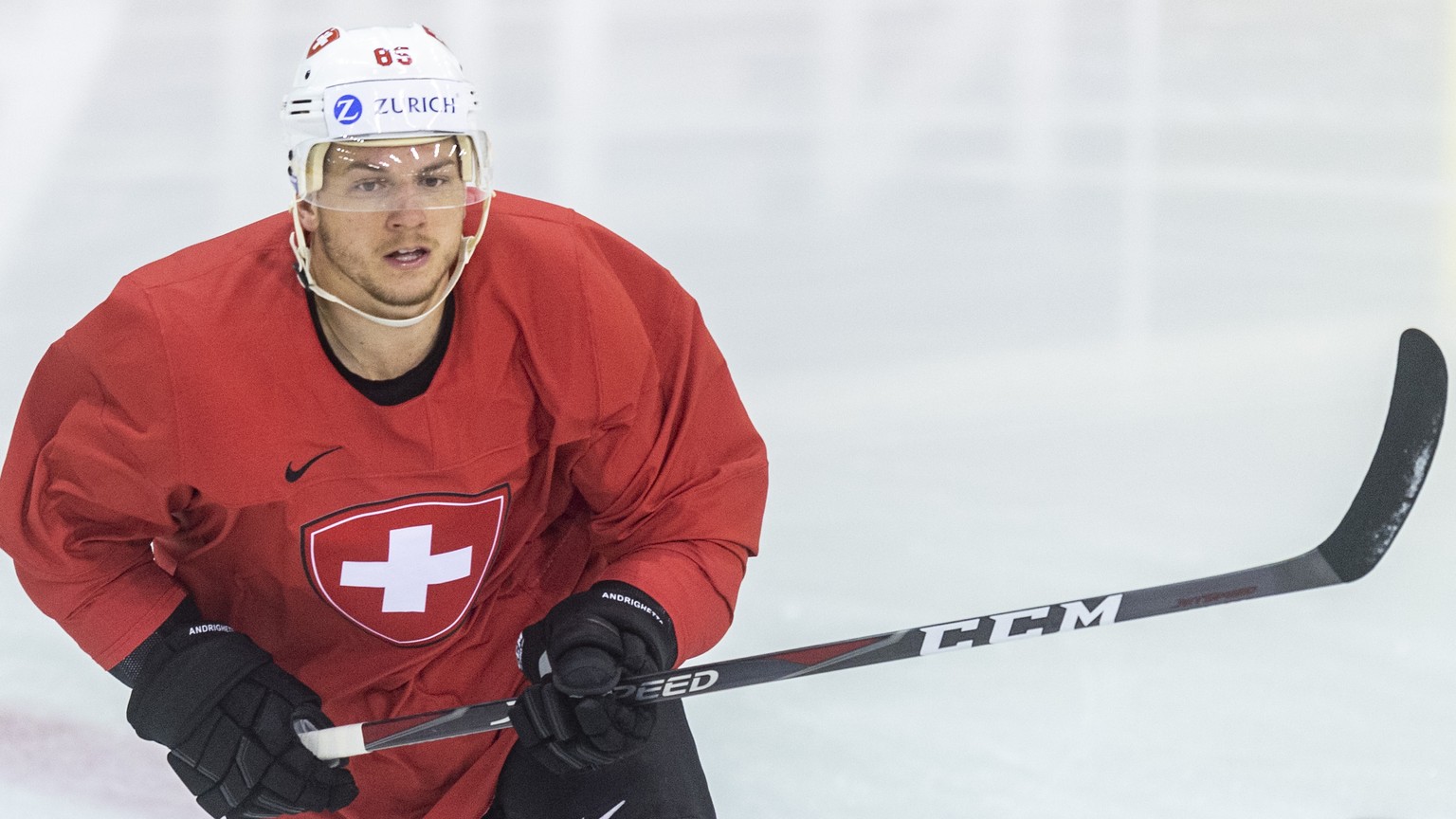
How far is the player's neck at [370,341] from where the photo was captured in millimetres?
Result: 1759

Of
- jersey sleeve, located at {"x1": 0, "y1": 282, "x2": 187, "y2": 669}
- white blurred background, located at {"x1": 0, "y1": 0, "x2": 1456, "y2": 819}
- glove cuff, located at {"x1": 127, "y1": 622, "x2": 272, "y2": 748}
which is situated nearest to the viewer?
jersey sleeve, located at {"x1": 0, "y1": 282, "x2": 187, "y2": 669}

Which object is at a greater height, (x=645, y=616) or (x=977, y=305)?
(x=645, y=616)

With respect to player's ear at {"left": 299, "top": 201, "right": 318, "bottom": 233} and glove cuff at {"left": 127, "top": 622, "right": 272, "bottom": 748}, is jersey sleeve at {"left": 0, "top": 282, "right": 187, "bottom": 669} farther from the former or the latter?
player's ear at {"left": 299, "top": 201, "right": 318, "bottom": 233}

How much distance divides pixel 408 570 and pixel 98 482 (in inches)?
13.3

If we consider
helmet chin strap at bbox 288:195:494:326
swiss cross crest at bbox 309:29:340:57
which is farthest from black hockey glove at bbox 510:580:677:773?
swiss cross crest at bbox 309:29:340:57

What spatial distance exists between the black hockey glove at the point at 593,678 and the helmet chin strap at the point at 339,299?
0.36m

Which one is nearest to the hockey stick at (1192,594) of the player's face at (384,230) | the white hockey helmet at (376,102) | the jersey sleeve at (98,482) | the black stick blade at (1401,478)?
the black stick blade at (1401,478)

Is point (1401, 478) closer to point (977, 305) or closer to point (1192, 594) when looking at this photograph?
point (1192, 594)

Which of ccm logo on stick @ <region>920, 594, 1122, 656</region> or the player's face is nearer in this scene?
the player's face

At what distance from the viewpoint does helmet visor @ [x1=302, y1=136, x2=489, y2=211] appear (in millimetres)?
1749

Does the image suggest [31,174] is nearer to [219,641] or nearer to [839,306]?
[839,306]

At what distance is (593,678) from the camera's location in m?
1.73

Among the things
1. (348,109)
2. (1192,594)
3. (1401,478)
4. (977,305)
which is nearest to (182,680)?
Answer: (348,109)

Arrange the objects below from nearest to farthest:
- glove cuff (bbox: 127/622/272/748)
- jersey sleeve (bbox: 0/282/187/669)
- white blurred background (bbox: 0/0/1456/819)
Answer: jersey sleeve (bbox: 0/282/187/669) → glove cuff (bbox: 127/622/272/748) → white blurred background (bbox: 0/0/1456/819)
